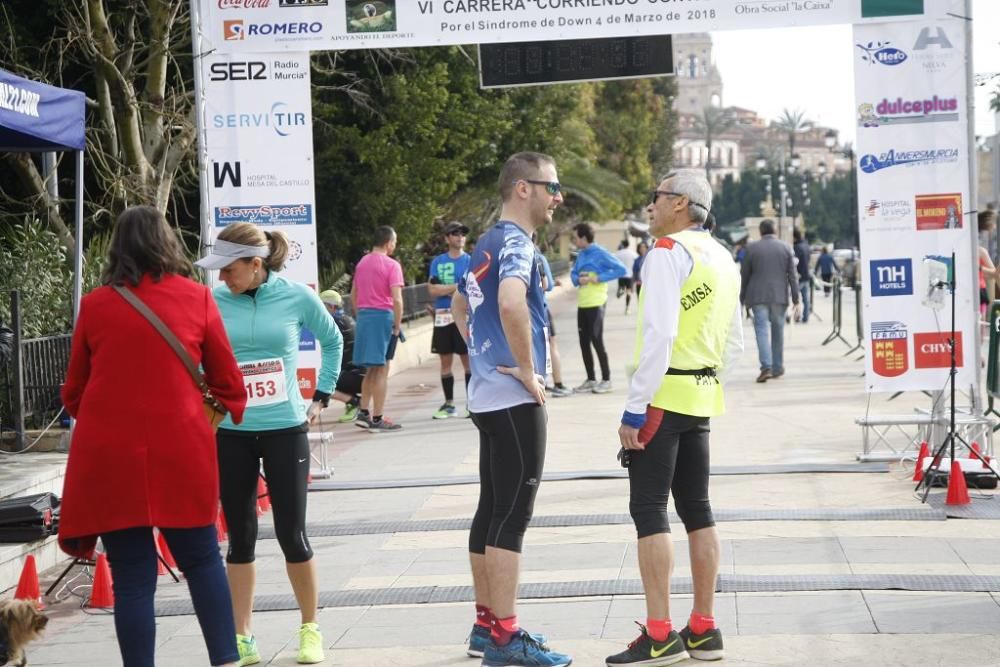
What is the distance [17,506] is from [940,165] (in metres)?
6.37

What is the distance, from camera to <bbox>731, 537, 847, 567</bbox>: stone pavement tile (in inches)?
Answer: 284

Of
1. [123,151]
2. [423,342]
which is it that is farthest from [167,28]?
[423,342]

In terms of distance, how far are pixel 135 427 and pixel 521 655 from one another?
1.76 meters

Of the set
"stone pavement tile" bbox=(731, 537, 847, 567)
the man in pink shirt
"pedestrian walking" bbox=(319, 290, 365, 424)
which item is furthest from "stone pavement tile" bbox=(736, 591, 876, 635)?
"pedestrian walking" bbox=(319, 290, 365, 424)

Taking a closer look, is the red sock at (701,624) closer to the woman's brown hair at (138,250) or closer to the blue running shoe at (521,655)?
the blue running shoe at (521,655)

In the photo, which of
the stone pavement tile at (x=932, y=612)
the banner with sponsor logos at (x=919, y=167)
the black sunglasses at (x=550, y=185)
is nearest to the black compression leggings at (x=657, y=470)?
the black sunglasses at (x=550, y=185)

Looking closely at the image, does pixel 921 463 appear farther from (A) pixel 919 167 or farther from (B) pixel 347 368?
(B) pixel 347 368

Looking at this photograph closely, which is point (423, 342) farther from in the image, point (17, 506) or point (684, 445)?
point (684, 445)

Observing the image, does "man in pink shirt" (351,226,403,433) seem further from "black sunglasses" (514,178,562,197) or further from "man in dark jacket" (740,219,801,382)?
"black sunglasses" (514,178,562,197)

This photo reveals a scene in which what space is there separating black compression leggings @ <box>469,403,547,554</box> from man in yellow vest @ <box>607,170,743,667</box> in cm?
34

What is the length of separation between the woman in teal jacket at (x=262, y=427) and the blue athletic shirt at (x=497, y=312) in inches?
29.8

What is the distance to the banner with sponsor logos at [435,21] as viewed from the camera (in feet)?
33.2

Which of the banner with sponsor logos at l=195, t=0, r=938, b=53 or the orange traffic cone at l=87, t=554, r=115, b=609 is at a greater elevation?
the banner with sponsor logos at l=195, t=0, r=938, b=53

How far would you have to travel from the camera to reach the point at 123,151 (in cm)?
1792
